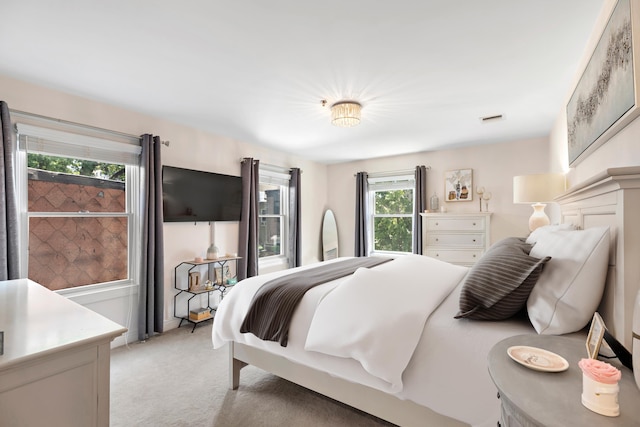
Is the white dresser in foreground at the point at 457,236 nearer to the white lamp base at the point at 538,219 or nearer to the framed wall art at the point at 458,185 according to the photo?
the framed wall art at the point at 458,185

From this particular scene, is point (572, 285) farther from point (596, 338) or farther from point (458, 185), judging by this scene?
point (458, 185)

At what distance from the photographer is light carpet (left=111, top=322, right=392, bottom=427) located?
1815 mm

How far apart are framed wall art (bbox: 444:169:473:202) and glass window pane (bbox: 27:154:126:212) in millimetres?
4219

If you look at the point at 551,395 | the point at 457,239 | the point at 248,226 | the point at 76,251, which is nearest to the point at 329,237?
the point at 248,226

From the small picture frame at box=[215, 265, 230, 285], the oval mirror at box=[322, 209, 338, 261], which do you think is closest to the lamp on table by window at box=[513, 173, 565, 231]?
the oval mirror at box=[322, 209, 338, 261]

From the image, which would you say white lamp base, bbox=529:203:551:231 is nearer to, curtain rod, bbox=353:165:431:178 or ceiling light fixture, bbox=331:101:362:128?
curtain rod, bbox=353:165:431:178

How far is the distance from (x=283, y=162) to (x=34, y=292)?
3.63 meters

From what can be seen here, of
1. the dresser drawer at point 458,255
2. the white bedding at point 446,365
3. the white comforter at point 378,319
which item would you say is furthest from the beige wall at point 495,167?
the white bedding at point 446,365

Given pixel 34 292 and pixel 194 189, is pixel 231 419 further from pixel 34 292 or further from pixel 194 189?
pixel 194 189

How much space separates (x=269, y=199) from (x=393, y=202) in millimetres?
2140

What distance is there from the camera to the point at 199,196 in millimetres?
3584

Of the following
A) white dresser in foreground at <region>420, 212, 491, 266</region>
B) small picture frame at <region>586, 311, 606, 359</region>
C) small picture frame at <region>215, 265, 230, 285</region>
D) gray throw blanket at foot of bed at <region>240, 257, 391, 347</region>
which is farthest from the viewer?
white dresser in foreground at <region>420, 212, 491, 266</region>

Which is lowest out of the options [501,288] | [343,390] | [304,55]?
[343,390]

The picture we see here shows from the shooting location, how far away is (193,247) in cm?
362
